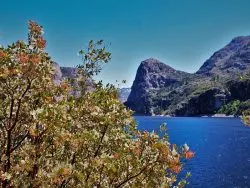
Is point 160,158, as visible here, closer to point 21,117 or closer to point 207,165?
point 21,117

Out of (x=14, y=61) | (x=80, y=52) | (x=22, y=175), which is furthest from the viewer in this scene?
(x=80, y=52)

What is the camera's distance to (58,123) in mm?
9742

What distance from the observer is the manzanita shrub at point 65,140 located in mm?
9852

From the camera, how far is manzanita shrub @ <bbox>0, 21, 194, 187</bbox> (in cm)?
985

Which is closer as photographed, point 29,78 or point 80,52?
point 29,78

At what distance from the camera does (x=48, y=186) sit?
10992 millimetres

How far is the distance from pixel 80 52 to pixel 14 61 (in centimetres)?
660

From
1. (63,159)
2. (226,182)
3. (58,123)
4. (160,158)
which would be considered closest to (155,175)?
(160,158)

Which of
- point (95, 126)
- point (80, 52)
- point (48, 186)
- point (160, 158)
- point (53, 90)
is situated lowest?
point (48, 186)

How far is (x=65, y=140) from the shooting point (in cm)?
1100

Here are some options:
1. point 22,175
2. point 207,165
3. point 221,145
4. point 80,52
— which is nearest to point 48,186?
point 22,175

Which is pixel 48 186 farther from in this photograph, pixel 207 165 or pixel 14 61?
pixel 207 165

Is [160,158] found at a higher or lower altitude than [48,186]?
higher

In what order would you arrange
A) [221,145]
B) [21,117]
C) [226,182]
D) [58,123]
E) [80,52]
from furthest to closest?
[221,145]
[226,182]
[80,52]
[21,117]
[58,123]
